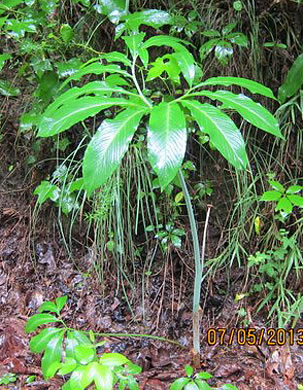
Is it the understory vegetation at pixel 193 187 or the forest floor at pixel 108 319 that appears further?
the understory vegetation at pixel 193 187

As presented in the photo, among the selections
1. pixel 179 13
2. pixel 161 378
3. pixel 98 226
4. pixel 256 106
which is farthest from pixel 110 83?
pixel 161 378

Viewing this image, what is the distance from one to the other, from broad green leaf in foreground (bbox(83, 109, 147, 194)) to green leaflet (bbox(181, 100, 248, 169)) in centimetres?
15

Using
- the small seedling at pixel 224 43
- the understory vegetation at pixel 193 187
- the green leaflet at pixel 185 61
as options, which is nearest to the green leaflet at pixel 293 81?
the understory vegetation at pixel 193 187

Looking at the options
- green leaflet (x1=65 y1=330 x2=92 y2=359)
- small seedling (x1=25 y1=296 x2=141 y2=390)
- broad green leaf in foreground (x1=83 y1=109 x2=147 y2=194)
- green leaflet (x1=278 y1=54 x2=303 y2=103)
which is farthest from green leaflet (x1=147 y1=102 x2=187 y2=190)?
green leaflet (x1=278 y1=54 x2=303 y2=103)

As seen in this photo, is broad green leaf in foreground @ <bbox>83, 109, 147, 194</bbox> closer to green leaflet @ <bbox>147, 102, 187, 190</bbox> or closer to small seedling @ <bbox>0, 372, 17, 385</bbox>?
green leaflet @ <bbox>147, 102, 187, 190</bbox>

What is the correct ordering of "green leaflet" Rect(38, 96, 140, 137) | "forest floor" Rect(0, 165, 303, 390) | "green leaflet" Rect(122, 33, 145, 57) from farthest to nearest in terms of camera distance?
"forest floor" Rect(0, 165, 303, 390), "green leaflet" Rect(122, 33, 145, 57), "green leaflet" Rect(38, 96, 140, 137)

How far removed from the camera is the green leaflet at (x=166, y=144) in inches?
25.1

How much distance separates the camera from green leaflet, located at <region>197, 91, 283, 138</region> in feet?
2.48

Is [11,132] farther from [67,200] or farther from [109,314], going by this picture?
[109,314]

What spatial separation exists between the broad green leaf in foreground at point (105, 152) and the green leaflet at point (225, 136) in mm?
146

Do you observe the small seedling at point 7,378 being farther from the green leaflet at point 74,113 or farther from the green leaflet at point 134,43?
the green leaflet at point 134,43

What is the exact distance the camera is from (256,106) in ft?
2.58

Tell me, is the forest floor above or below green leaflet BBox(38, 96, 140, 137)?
below

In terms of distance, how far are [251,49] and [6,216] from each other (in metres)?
1.56
